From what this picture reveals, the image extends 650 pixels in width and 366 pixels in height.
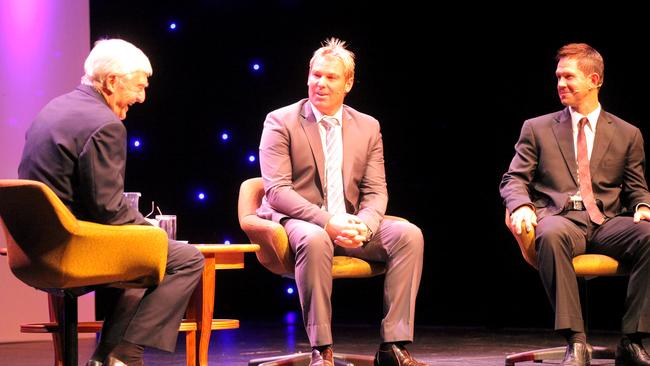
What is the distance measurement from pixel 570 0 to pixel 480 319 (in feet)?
6.92

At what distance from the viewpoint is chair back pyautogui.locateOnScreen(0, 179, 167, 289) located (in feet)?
9.77

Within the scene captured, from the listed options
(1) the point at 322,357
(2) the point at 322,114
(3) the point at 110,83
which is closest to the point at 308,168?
(2) the point at 322,114

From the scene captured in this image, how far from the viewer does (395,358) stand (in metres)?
3.76

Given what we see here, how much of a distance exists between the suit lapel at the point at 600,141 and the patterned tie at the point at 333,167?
116cm

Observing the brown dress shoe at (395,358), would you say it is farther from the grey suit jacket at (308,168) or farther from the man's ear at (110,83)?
the man's ear at (110,83)

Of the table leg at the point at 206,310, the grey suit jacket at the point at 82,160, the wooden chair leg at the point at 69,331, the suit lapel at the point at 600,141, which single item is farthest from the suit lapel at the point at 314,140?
the wooden chair leg at the point at 69,331

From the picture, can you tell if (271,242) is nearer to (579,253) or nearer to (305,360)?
(305,360)

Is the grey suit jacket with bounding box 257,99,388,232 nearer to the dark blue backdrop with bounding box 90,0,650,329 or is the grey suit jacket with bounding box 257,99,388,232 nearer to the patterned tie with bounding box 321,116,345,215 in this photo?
the patterned tie with bounding box 321,116,345,215

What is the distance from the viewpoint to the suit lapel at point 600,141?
172 inches

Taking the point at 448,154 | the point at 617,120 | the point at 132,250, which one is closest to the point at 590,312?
the point at 448,154

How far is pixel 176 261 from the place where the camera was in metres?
3.42

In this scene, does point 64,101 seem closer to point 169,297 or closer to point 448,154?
point 169,297

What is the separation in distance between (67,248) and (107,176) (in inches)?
11.8

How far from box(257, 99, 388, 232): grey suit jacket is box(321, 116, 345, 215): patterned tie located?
31mm
